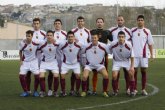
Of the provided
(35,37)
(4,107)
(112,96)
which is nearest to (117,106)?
(112,96)

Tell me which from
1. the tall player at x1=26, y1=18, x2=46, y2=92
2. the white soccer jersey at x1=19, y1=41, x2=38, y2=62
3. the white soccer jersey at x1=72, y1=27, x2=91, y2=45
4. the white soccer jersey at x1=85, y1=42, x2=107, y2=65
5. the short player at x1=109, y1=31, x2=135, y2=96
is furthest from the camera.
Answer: the white soccer jersey at x1=72, y1=27, x2=91, y2=45

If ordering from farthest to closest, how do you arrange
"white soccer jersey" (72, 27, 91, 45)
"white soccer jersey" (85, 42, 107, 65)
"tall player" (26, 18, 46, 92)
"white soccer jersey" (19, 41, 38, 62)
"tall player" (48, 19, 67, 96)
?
"white soccer jersey" (72, 27, 91, 45) → "tall player" (26, 18, 46, 92) → "tall player" (48, 19, 67, 96) → "white soccer jersey" (19, 41, 38, 62) → "white soccer jersey" (85, 42, 107, 65)

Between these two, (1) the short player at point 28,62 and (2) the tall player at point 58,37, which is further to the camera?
(2) the tall player at point 58,37

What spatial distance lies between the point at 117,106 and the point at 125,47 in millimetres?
1896

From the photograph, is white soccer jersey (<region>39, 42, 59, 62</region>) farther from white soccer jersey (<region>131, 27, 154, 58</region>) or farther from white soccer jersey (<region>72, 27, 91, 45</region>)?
white soccer jersey (<region>131, 27, 154, 58</region>)

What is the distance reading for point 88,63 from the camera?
10.1m

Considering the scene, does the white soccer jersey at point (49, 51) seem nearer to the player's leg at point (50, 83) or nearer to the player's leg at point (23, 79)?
the player's leg at point (50, 83)

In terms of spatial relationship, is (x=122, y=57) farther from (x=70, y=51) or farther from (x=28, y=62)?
(x=28, y=62)

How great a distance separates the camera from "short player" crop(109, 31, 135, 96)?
9.85m

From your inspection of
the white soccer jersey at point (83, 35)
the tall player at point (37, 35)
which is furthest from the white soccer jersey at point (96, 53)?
the tall player at point (37, 35)

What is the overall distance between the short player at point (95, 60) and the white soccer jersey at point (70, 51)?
0.23 m

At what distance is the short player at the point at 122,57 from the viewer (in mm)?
9852

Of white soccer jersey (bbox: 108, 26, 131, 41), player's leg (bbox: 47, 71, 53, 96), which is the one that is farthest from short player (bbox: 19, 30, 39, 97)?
white soccer jersey (bbox: 108, 26, 131, 41)

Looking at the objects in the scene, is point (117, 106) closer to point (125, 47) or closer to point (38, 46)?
point (125, 47)
